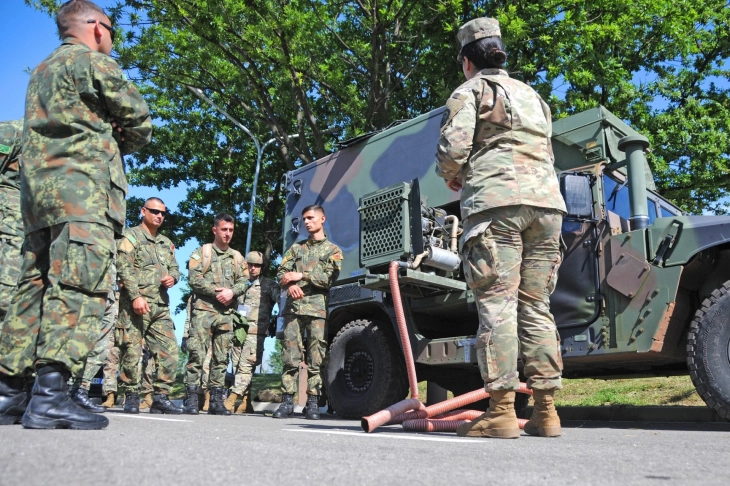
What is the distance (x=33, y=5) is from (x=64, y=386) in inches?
495

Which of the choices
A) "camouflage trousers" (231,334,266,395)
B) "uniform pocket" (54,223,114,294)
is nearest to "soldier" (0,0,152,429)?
"uniform pocket" (54,223,114,294)

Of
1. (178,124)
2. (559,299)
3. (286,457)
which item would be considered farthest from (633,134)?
(178,124)

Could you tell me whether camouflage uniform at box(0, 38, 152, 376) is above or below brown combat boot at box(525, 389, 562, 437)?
above

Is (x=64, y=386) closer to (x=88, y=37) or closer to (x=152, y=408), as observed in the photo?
(x=88, y=37)

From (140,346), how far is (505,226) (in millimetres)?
4359

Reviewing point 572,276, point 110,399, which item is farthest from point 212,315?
point 572,276

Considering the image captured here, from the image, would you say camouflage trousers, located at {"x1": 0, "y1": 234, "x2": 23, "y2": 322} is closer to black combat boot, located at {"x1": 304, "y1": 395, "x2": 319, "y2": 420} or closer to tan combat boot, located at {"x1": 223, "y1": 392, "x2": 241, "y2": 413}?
black combat boot, located at {"x1": 304, "y1": 395, "x2": 319, "y2": 420}

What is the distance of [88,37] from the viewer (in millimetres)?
3639

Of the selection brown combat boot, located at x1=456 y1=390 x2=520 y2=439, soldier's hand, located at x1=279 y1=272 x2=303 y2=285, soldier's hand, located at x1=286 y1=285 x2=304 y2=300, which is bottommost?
brown combat boot, located at x1=456 y1=390 x2=520 y2=439

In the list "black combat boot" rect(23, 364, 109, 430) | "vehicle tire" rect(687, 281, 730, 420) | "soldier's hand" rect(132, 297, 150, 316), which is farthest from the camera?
"soldier's hand" rect(132, 297, 150, 316)

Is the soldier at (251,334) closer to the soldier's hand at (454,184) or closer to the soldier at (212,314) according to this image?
the soldier at (212,314)

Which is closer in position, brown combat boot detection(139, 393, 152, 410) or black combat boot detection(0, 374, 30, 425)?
black combat boot detection(0, 374, 30, 425)

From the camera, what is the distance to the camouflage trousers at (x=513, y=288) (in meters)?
3.52

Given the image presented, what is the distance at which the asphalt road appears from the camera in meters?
1.83
